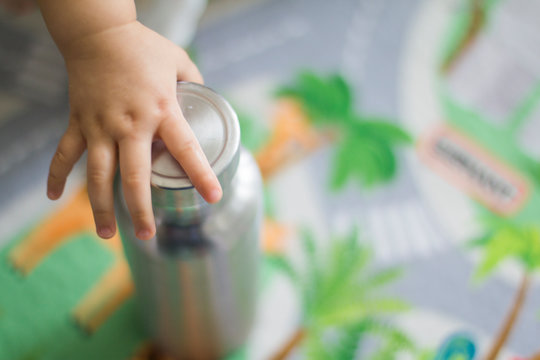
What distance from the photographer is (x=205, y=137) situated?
0.32 metres

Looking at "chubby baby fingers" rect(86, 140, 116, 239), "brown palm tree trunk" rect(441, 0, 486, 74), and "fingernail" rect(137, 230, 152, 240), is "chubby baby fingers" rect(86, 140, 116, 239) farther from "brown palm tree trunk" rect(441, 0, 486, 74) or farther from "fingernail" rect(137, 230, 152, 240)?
"brown palm tree trunk" rect(441, 0, 486, 74)

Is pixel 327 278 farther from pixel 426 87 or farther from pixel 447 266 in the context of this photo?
pixel 426 87

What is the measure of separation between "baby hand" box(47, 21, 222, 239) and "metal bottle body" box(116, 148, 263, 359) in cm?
2

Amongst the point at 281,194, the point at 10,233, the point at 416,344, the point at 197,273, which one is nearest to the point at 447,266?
the point at 416,344

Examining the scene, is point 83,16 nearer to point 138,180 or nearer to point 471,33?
point 138,180

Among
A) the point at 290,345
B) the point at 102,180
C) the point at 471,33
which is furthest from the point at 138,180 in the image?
the point at 471,33

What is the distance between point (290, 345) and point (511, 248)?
29 centimetres

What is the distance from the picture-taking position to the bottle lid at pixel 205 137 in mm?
305

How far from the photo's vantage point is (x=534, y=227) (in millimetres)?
604

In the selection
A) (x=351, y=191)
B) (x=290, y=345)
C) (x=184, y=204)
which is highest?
(x=184, y=204)

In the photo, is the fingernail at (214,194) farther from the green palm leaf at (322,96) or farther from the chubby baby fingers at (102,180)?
the green palm leaf at (322,96)

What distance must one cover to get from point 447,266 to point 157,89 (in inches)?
16.6

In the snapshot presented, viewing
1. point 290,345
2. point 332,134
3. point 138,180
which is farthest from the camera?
point 332,134

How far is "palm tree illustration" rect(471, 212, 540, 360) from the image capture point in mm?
570
